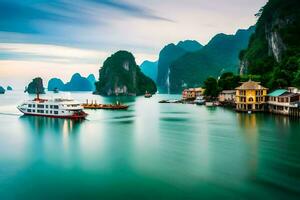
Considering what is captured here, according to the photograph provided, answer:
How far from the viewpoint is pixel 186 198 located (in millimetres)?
14703

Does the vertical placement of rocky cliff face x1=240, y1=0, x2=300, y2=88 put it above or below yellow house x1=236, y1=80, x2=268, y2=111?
above

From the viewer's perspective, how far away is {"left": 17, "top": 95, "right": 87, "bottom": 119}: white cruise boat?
4671 centimetres

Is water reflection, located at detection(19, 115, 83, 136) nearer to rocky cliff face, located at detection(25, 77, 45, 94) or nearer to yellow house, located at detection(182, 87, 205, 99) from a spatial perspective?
yellow house, located at detection(182, 87, 205, 99)

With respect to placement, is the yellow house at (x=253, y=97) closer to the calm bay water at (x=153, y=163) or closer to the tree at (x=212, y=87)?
the calm bay water at (x=153, y=163)

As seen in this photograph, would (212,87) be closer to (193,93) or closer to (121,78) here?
(193,93)

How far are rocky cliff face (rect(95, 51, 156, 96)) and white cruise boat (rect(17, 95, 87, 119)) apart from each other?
115 metres

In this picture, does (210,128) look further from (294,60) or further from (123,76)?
(123,76)

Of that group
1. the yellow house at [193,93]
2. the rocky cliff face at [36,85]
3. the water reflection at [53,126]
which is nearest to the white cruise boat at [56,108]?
the water reflection at [53,126]

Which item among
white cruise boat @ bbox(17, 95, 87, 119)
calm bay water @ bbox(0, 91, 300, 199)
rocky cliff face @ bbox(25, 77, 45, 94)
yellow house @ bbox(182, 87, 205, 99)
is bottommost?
calm bay water @ bbox(0, 91, 300, 199)

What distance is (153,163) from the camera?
819 inches

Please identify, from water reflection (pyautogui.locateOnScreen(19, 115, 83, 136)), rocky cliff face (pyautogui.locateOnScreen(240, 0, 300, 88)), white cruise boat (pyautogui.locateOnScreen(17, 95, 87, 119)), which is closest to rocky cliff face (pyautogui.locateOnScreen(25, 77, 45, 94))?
rocky cliff face (pyautogui.locateOnScreen(240, 0, 300, 88))

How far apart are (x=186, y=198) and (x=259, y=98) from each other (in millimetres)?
42177

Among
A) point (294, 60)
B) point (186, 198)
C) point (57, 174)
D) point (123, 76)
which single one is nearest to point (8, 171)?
point (57, 174)

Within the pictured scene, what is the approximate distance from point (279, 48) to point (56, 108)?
177 feet
